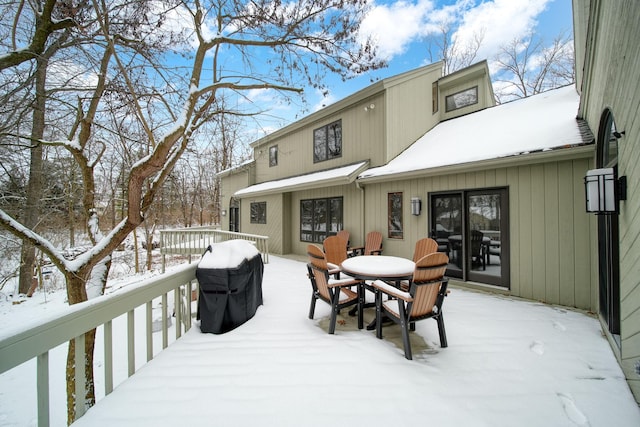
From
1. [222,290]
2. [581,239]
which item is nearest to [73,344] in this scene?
[222,290]

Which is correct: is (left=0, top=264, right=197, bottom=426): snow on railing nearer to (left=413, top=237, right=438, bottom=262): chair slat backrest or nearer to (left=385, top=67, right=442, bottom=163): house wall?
(left=413, top=237, right=438, bottom=262): chair slat backrest

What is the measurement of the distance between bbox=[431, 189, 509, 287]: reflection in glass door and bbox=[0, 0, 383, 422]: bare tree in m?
3.31

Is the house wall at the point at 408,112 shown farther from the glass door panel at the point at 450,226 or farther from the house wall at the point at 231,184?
the house wall at the point at 231,184

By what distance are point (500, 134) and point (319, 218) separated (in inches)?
213

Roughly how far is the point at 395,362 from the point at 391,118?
653 centimetres

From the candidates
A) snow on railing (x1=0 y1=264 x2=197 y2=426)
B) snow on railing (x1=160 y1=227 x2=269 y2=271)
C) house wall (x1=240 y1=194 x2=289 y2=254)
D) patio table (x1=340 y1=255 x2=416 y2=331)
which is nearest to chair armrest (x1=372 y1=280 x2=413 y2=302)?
patio table (x1=340 y1=255 x2=416 y2=331)

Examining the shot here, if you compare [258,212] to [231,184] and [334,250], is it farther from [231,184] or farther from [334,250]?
[334,250]

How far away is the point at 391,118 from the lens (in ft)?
24.6

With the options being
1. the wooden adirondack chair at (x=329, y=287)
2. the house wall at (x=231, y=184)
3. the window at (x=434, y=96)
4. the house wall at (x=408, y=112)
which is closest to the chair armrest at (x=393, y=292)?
Answer: the wooden adirondack chair at (x=329, y=287)

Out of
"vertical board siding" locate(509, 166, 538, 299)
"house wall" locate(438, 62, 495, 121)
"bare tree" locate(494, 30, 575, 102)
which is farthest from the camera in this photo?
"bare tree" locate(494, 30, 575, 102)

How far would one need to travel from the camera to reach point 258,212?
11438mm

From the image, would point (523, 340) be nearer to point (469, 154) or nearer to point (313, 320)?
point (313, 320)

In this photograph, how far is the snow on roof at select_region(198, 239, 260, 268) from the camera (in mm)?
3234

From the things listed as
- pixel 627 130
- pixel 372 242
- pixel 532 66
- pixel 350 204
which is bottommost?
pixel 372 242
